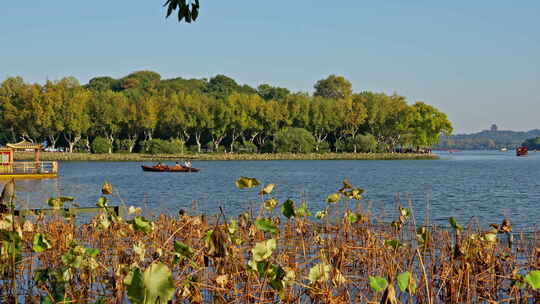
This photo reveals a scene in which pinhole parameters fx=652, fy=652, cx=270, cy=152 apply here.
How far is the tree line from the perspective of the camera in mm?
82125

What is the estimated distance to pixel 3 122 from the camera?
273 feet

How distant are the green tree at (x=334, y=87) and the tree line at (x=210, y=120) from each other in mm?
31035

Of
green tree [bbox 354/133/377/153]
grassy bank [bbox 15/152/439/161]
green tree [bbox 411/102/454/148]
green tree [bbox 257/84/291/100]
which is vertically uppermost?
green tree [bbox 257/84/291/100]

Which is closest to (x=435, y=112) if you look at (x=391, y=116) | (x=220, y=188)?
(x=391, y=116)

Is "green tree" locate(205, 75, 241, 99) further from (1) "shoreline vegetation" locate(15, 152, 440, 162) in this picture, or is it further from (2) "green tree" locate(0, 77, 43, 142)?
(2) "green tree" locate(0, 77, 43, 142)

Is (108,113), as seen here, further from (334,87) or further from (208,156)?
(334,87)

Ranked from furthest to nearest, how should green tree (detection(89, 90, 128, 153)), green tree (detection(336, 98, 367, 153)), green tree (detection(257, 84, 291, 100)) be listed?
green tree (detection(257, 84, 291, 100)) → green tree (detection(336, 98, 367, 153)) → green tree (detection(89, 90, 128, 153))

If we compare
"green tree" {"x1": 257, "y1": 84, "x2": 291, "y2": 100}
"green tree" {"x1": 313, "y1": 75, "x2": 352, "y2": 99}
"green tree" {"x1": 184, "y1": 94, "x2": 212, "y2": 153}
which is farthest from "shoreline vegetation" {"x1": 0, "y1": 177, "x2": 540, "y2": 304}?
"green tree" {"x1": 313, "y1": 75, "x2": 352, "y2": 99}

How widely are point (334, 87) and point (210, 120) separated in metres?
56.4

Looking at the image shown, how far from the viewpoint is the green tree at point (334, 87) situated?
139 metres

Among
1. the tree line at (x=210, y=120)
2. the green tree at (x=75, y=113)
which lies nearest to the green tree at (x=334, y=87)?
the tree line at (x=210, y=120)

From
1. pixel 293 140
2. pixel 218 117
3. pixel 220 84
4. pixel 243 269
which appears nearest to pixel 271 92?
pixel 220 84

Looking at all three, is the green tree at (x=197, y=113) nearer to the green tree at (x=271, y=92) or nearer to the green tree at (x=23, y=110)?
the green tree at (x=23, y=110)

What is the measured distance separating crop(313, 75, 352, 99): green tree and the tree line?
31.0 metres
